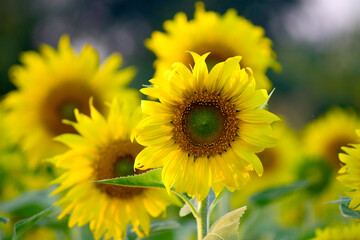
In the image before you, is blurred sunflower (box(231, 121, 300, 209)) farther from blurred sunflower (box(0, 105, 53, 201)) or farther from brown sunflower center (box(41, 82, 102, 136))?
blurred sunflower (box(0, 105, 53, 201))

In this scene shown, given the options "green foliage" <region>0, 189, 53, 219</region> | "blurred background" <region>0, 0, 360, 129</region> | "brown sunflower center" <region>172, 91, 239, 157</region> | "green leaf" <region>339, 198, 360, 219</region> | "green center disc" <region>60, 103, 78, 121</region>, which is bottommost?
"green leaf" <region>339, 198, 360, 219</region>

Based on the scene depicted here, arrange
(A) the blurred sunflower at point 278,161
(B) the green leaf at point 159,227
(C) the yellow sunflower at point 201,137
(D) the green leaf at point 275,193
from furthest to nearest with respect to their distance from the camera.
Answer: (A) the blurred sunflower at point 278,161 → (D) the green leaf at point 275,193 → (B) the green leaf at point 159,227 → (C) the yellow sunflower at point 201,137

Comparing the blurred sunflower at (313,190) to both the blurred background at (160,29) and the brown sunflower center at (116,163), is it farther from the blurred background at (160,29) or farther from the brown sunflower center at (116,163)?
the blurred background at (160,29)

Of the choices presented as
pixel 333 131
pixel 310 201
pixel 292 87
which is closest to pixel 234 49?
pixel 310 201

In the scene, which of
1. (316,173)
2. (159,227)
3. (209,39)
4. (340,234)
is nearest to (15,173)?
(209,39)

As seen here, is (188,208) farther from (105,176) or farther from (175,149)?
(105,176)

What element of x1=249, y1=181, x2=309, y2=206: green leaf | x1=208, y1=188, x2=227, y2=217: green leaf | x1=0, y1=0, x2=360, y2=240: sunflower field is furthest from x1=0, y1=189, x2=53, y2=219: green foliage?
x1=208, y1=188, x2=227, y2=217: green leaf

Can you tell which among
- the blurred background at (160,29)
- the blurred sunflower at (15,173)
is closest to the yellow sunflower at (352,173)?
the blurred sunflower at (15,173)
